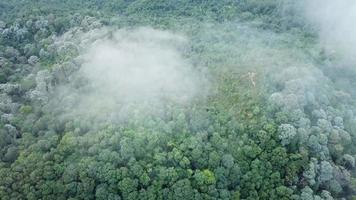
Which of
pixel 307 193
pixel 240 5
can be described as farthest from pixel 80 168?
pixel 240 5

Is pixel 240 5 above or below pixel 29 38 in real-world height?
above

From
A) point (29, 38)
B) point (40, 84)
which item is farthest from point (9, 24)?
point (40, 84)

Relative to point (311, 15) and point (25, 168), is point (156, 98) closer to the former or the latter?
point (25, 168)

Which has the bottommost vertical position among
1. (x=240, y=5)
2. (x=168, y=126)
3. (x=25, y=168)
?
(x=25, y=168)

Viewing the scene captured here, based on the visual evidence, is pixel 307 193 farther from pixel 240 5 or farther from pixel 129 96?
pixel 240 5

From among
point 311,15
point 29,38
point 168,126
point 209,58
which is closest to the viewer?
point 168,126

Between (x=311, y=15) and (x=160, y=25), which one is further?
(x=311, y=15)

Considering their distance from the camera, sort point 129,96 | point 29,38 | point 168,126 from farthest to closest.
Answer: point 29,38 < point 129,96 < point 168,126
